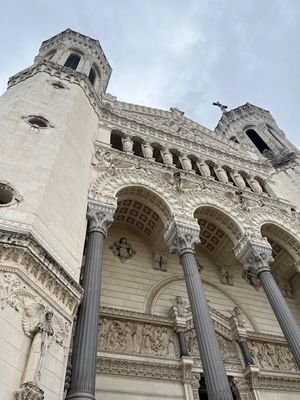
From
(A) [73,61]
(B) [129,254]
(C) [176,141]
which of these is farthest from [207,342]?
(A) [73,61]

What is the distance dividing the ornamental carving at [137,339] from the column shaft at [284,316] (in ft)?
10.8

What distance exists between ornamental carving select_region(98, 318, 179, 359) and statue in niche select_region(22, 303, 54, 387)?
13.5ft

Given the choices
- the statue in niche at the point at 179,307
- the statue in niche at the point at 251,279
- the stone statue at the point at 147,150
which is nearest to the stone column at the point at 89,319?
the statue in niche at the point at 179,307

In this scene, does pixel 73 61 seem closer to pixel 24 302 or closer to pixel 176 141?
pixel 176 141

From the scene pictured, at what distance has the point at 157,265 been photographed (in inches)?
517

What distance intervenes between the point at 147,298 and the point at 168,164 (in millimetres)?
5407

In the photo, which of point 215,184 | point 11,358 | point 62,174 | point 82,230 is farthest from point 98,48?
point 11,358

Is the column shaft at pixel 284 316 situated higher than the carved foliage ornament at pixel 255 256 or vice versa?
the carved foliage ornament at pixel 255 256

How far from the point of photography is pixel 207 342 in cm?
781

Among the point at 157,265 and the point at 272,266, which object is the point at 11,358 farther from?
the point at 272,266

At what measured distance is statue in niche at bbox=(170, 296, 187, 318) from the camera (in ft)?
36.8

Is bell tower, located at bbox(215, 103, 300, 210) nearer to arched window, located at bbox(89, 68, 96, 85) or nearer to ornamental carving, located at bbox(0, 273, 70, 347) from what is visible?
arched window, located at bbox(89, 68, 96, 85)

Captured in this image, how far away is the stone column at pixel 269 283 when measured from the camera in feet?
30.2

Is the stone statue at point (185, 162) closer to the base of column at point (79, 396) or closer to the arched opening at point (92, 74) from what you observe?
the arched opening at point (92, 74)
